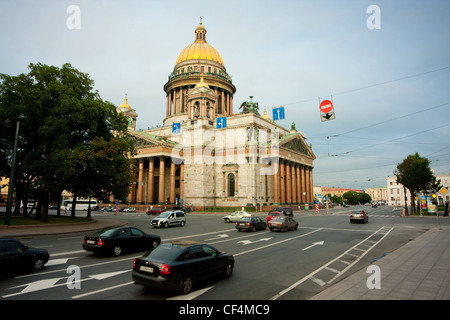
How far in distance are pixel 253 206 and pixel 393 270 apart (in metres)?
46.9

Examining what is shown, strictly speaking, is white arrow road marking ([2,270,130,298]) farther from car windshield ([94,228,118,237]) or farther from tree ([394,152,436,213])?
tree ([394,152,436,213])

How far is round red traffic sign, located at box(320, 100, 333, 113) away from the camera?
57.2 ft

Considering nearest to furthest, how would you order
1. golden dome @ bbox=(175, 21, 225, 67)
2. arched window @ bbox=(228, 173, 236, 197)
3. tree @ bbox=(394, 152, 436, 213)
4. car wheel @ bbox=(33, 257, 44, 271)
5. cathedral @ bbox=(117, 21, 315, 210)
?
car wheel @ bbox=(33, 257, 44, 271), tree @ bbox=(394, 152, 436, 213), cathedral @ bbox=(117, 21, 315, 210), arched window @ bbox=(228, 173, 236, 197), golden dome @ bbox=(175, 21, 225, 67)

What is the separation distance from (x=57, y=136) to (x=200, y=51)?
64.3 meters

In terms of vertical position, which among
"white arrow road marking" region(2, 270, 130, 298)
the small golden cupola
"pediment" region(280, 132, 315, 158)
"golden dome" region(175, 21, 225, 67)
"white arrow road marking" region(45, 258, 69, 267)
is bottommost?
"white arrow road marking" region(45, 258, 69, 267)

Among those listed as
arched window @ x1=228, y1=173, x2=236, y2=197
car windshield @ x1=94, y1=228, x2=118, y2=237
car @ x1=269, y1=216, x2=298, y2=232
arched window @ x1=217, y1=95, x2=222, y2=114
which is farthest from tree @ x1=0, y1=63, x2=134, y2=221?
arched window @ x1=217, y1=95, x2=222, y2=114

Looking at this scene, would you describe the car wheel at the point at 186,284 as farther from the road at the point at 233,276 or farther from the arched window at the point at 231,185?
the arched window at the point at 231,185

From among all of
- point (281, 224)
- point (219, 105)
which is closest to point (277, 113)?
point (281, 224)

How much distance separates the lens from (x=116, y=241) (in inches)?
530

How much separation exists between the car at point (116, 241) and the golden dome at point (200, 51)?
2984 inches

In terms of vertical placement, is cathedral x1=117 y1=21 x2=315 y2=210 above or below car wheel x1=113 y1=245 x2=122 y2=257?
above

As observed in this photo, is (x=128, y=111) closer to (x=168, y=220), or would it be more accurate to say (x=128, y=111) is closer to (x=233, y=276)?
(x=168, y=220)

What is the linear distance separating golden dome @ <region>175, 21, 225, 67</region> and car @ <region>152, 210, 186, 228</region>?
63.9 metres
